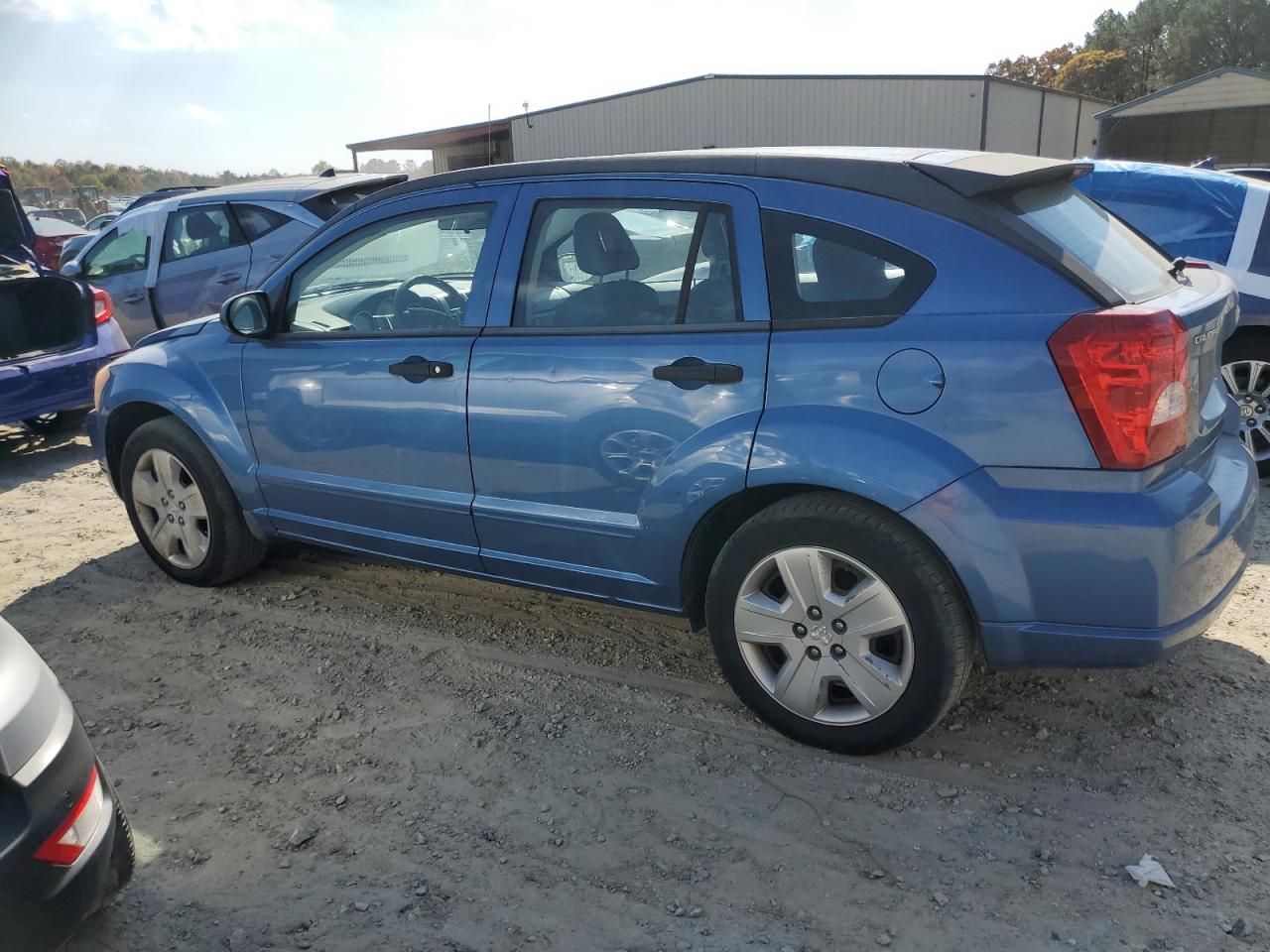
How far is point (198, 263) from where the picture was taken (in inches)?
337

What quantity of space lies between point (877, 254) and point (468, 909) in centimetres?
208

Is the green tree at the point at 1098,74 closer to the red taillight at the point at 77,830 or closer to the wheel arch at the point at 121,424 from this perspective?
the wheel arch at the point at 121,424

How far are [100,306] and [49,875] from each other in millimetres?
6438

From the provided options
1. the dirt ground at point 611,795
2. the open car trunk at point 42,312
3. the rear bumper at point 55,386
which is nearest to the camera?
the dirt ground at point 611,795

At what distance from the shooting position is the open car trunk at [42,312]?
7.09 metres

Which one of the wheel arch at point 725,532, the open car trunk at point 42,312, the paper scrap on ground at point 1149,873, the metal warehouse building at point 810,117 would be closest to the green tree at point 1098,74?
the metal warehouse building at point 810,117

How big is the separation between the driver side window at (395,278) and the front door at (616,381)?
23 cm

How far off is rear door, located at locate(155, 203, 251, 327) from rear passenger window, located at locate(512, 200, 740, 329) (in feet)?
18.0

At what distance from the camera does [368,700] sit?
11.8 feet

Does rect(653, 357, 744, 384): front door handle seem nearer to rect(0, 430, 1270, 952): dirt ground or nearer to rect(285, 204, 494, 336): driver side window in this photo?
rect(285, 204, 494, 336): driver side window

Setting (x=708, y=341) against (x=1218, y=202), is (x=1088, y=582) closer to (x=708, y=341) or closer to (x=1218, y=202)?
(x=708, y=341)

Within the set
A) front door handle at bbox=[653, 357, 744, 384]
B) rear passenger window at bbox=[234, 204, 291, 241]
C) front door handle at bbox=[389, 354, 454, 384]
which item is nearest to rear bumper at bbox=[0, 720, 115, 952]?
front door handle at bbox=[389, 354, 454, 384]

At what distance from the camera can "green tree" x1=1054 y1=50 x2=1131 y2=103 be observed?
53000 mm

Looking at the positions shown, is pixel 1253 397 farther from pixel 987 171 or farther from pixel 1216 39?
pixel 1216 39
